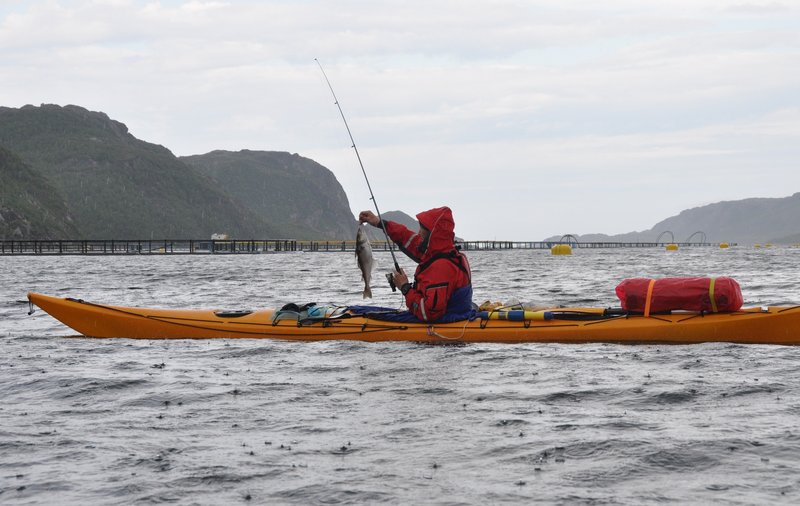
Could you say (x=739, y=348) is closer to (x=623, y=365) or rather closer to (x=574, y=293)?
(x=623, y=365)

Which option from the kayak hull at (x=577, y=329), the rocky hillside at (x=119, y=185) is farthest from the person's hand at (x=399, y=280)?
the rocky hillside at (x=119, y=185)

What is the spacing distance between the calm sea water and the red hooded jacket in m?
0.66

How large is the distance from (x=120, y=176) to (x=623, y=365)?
17725 centimetres

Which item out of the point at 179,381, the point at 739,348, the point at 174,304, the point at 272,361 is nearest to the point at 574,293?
the point at 174,304

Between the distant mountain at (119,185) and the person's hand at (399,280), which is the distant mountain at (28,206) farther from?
the person's hand at (399,280)

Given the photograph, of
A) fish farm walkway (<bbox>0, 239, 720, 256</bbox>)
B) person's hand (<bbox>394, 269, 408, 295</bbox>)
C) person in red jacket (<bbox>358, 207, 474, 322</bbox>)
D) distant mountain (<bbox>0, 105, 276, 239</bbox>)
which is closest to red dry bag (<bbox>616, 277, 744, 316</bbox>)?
person in red jacket (<bbox>358, 207, 474, 322</bbox>)

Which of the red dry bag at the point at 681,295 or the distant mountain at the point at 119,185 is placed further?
the distant mountain at the point at 119,185

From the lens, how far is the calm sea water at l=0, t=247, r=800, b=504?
228 inches

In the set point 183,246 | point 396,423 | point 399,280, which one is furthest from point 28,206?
point 396,423

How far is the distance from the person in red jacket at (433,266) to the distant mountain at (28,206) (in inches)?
4096

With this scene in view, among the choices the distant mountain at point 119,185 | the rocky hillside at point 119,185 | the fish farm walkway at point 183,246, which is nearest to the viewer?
the fish farm walkway at point 183,246

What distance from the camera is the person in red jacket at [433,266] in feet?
36.7

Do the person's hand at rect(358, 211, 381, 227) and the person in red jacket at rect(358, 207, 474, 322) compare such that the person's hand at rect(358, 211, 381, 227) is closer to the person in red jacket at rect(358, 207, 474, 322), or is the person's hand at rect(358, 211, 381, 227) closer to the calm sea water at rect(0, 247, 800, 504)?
the person in red jacket at rect(358, 207, 474, 322)

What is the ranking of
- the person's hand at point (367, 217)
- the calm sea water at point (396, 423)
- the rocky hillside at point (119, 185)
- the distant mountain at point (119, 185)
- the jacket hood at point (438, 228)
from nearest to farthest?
the calm sea water at point (396, 423) < the person's hand at point (367, 217) < the jacket hood at point (438, 228) < the rocky hillside at point (119, 185) < the distant mountain at point (119, 185)
